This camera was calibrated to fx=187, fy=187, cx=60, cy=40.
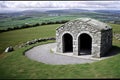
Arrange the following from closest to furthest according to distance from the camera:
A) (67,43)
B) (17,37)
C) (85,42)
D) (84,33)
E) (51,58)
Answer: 1. (51,58)
2. (84,33)
3. (67,43)
4. (85,42)
5. (17,37)

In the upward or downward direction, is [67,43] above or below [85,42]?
above

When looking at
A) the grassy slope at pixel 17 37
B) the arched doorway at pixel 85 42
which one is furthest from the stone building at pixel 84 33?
the grassy slope at pixel 17 37

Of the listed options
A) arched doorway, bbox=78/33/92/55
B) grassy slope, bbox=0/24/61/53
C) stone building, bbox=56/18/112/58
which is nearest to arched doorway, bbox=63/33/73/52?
stone building, bbox=56/18/112/58

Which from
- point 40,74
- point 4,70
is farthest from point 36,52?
point 40,74

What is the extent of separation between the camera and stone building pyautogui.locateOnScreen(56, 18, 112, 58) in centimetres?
2541

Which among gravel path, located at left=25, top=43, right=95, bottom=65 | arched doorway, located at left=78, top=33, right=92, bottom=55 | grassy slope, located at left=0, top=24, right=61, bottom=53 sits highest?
arched doorway, located at left=78, top=33, right=92, bottom=55

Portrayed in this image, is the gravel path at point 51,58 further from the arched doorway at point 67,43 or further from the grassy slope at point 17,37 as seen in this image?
the grassy slope at point 17,37

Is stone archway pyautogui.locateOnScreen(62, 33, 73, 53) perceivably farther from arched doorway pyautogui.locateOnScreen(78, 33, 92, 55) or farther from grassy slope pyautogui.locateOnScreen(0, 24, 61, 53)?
grassy slope pyautogui.locateOnScreen(0, 24, 61, 53)

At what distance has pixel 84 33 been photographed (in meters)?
26.8

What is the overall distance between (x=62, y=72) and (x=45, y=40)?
23.4 meters

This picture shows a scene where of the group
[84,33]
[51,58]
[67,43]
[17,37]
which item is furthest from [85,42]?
[17,37]

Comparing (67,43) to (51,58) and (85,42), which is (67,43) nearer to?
(85,42)

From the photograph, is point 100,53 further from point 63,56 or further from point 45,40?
point 45,40

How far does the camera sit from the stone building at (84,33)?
1000 inches
